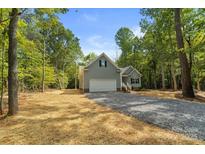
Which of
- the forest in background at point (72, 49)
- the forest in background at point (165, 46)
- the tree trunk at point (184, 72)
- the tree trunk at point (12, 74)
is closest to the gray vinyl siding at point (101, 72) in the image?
the forest in background at point (72, 49)

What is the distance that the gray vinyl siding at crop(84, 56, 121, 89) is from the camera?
20.6 m

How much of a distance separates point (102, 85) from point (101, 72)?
4.82ft

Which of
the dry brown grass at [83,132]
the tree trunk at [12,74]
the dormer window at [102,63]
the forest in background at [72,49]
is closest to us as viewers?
the dry brown grass at [83,132]

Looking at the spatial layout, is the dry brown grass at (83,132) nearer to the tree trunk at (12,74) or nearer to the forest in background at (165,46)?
the tree trunk at (12,74)

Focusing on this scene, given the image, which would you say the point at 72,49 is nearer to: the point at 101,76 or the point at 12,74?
the point at 101,76

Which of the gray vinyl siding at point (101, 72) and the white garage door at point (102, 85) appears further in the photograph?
the white garage door at point (102, 85)

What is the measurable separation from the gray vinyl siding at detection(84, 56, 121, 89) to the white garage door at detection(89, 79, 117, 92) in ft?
1.13

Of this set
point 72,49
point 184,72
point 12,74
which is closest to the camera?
point 12,74

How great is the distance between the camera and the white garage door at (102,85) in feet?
68.0

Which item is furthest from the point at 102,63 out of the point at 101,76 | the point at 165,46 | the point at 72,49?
the point at 72,49

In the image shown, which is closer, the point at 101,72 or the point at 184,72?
the point at 184,72

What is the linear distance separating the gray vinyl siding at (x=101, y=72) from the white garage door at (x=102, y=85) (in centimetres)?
34

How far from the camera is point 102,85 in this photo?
2116 cm
